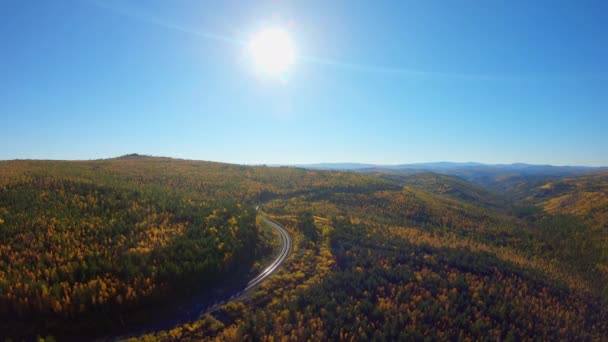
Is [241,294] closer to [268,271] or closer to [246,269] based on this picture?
[246,269]

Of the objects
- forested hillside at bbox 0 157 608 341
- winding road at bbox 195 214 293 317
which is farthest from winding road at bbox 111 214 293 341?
forested hillside at bbox 0 157 608 341

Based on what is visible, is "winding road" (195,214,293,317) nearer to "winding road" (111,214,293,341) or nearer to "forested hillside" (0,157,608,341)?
"winding road" (111,214,293,341)

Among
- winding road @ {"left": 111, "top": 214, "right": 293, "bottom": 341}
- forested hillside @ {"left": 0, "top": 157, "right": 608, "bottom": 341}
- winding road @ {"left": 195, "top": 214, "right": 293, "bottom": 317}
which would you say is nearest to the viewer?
winding road @ {"left": 111, "top": 214, "right": 293, "bottom": 341}

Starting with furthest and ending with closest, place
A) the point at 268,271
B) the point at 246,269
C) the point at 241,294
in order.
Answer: the point at 246,269 < the point at 268,271 < the point at 241,294

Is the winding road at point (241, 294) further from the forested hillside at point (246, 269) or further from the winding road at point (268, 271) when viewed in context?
the forested hillside at point (246, 269)

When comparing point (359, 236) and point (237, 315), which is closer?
point (237, 315)

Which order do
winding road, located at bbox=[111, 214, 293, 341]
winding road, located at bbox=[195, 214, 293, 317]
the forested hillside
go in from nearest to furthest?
winding road, located at bbox=[111, 214, 293, 341] < the forested hillside < winding road, located at bbox=[195, 214, 293, 317]

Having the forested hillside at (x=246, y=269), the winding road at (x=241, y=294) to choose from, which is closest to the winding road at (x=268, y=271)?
the winding road at (x=241, y=294)

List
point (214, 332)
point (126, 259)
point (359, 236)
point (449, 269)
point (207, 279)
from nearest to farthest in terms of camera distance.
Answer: point (214, 332), point (126, 259), point (207, 279), point (449, 269), point (359, 236)

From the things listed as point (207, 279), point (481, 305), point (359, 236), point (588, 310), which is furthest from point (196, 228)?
point (588, 310)

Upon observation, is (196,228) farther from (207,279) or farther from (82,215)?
(82,215)

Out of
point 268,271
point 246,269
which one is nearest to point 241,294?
point 246,269
